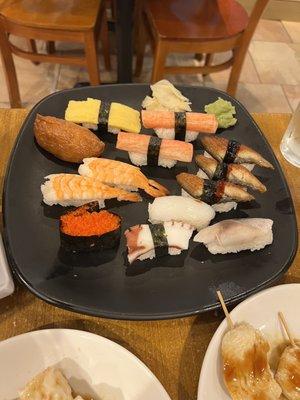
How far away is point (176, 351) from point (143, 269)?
0.27m

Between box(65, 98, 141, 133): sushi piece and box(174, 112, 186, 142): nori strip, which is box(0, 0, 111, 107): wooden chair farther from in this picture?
box(174, 112, 186, 142): nori strip

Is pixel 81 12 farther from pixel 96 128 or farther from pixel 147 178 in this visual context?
pixel 147 178

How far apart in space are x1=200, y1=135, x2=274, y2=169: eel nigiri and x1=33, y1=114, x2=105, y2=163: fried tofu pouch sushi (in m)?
0.47

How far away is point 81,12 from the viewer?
8.69 ft

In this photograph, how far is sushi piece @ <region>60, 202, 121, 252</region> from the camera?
1.21 meters

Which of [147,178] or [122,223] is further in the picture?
[147,178]

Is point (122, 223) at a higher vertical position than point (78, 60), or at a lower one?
higher

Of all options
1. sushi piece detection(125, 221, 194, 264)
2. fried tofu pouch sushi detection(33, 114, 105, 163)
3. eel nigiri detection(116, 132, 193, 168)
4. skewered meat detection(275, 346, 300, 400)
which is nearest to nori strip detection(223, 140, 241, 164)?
eel nigiri detection(116, 132, 193, 168)

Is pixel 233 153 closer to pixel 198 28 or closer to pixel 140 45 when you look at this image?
pixel 198 28

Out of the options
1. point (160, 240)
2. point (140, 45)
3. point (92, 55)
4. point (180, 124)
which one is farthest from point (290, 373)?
point (140, 45)

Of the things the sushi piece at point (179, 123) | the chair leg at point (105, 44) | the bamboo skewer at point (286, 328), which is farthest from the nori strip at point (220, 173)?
the chair leg at point (105, 44)

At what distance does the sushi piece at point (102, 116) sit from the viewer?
5.35 feet

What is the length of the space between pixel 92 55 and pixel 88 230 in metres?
1.88

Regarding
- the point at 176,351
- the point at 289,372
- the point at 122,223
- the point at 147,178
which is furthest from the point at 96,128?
the point at 289,372
